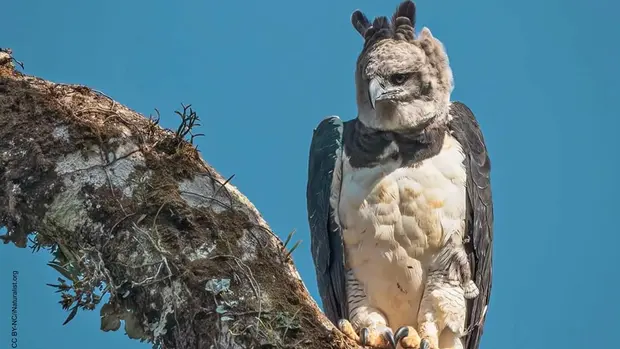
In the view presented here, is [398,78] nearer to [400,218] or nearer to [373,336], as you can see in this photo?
[400,218]

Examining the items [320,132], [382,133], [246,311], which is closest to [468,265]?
[382,133]

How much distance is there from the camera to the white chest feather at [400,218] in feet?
15.3

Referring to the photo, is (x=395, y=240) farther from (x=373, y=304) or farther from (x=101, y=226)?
(x=101, y=226)

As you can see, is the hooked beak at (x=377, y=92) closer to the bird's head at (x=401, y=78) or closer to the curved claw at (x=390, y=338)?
the bird's head at (x=401, y=78)

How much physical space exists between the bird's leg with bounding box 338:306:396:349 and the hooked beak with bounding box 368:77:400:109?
1.23 metres

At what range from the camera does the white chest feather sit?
4652mm

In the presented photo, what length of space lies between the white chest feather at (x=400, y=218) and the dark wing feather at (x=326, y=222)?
0.34 feet

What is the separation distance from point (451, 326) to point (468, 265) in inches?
14.3

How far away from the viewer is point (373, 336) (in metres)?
4.59

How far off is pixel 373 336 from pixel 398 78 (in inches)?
60.4

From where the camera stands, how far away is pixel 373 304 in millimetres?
4910

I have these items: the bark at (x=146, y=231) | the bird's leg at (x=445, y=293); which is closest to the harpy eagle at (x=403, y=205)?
the bird's leg at (x=445, y=293)

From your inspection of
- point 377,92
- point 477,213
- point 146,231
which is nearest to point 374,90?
point 377,92

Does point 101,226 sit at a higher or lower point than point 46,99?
lower
